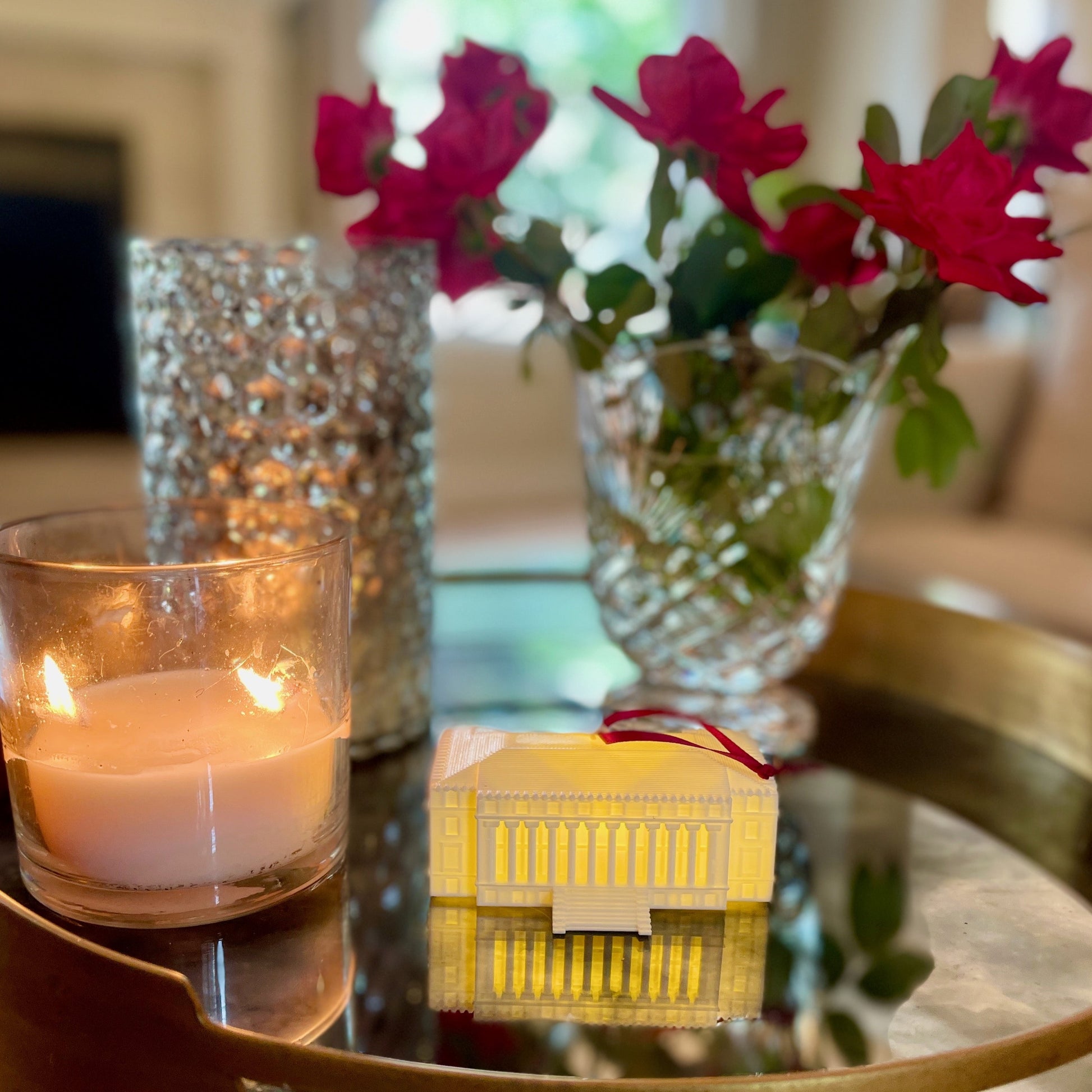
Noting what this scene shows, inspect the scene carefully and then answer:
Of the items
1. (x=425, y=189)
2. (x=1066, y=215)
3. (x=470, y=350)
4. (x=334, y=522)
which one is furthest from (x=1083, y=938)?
(x=470, y=350)

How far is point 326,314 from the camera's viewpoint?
0.52 m

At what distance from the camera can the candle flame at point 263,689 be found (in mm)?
396

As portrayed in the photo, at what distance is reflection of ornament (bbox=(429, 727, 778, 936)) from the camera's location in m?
0.39

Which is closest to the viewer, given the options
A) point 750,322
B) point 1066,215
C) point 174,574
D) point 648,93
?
point 174,574

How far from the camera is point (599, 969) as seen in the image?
0.38m

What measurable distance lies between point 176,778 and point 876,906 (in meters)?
0.28

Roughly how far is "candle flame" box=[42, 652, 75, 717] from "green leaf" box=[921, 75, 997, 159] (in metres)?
0.41

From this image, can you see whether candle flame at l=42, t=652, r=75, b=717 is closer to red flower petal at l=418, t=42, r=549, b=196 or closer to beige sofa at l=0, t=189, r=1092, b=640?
red flower petal at l=418, t=42, r=549, b=196

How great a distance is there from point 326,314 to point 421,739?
0.24 meters

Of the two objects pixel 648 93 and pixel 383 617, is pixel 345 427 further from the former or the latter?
pixel 648 93

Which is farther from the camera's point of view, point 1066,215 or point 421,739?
point 1066,215

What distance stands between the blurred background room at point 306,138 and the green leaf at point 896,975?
1.90 meters

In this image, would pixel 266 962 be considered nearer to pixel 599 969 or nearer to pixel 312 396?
pixel 599 969

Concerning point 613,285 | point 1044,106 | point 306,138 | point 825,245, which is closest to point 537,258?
point 613,285
